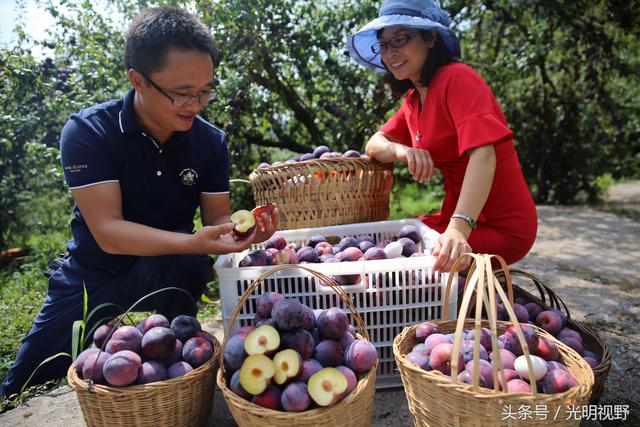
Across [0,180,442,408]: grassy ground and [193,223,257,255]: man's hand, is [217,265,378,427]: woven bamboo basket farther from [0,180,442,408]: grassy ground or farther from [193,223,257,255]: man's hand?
[0,180,442,408]: grassy ground

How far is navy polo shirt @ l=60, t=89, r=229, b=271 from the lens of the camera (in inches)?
76.8

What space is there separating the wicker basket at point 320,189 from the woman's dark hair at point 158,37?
971 millimetres

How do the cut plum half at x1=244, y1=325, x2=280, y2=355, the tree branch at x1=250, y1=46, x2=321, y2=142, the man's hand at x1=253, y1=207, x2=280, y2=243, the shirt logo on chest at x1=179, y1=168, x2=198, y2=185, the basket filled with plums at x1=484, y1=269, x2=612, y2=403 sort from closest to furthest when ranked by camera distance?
the cut plum half at x1=244, y1=325, x2=280, y2=355, the basket filled with plums at x1=484, y1=269, x2=612, y2=403, the man's hand at x1=253, y1=207, x2=280, y2=243, the shirt logo on chest at x1=179, y1=168, x2=198, y2=185, the tree branch at x1=250, y1=46, x2=321, y2=142

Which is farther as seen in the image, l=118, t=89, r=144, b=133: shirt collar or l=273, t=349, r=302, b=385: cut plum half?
l=118, t=89, r=144, b=133: shirt collar

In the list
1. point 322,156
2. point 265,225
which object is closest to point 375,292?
point 265,225

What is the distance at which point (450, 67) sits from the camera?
2.23 m

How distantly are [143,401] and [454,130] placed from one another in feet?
5.61

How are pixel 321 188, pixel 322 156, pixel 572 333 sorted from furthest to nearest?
pixel 322 156
pixel 321 188
pixel 572 333

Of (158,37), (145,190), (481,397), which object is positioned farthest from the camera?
(145,190)

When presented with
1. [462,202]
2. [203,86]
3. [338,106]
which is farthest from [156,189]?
[338,106]

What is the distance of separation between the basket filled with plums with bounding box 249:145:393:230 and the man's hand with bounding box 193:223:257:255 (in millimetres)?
837

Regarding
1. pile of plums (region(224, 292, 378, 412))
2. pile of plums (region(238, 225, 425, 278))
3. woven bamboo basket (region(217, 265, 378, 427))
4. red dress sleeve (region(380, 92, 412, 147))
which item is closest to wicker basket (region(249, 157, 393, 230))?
red dress sleeve (region(380, 92, 412, 147))

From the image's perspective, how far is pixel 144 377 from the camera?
154cm

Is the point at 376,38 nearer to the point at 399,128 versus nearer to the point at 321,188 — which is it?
the point at 399,128
